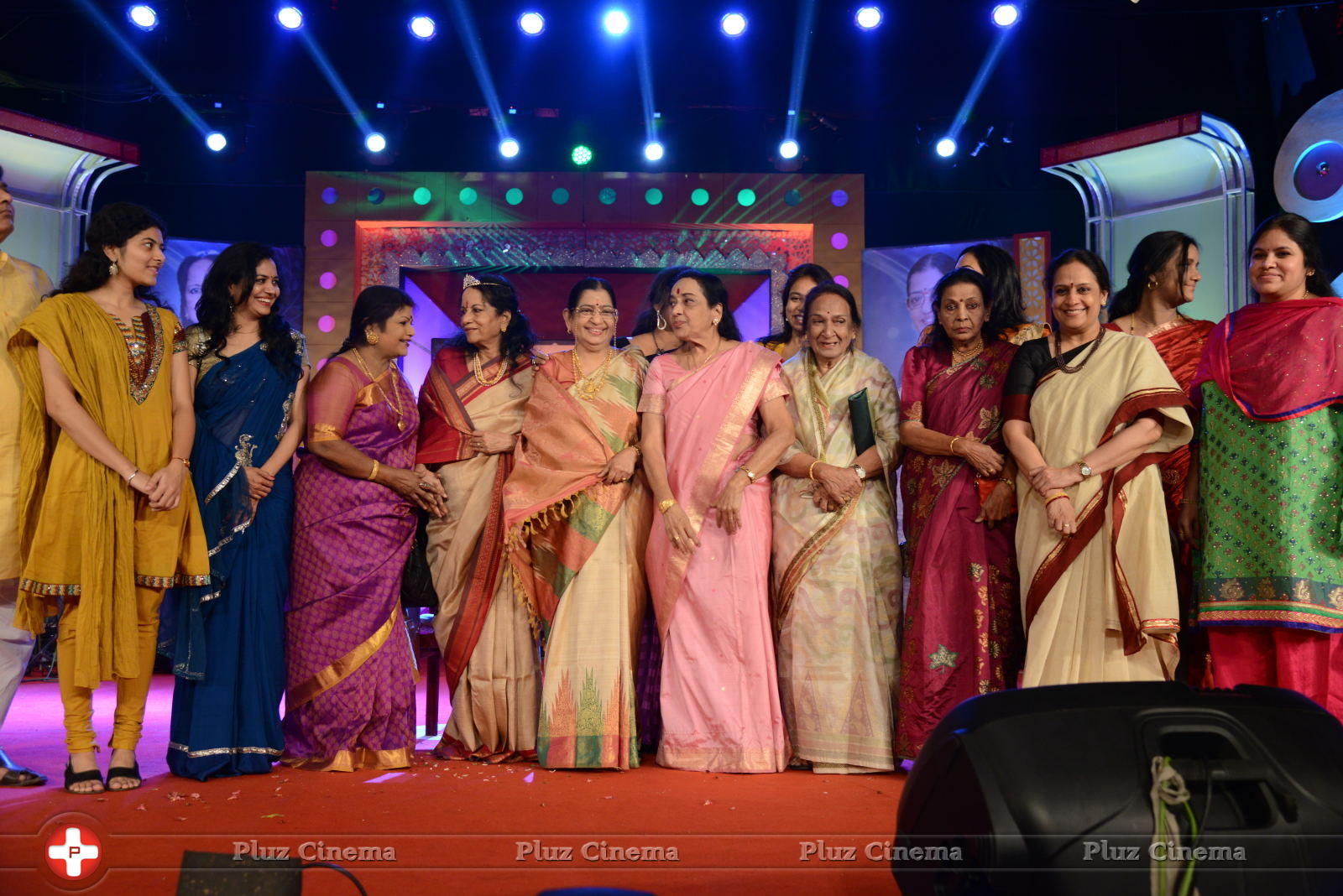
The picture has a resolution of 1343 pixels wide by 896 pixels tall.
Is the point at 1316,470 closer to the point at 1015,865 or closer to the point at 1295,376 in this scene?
the point at 1295,376

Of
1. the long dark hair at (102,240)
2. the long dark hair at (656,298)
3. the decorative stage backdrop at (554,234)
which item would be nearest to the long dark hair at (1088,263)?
the long dark hair at (656,298)

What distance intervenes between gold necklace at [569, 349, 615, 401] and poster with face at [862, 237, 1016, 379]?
4806 millimetres

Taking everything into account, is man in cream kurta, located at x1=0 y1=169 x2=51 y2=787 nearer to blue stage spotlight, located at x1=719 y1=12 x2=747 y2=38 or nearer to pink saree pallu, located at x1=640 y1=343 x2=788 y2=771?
pink saree pallu, located at x1=640 y1=343 x2=788 y2=771

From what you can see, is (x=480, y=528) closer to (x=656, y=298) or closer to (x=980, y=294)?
(x=656, y=298)

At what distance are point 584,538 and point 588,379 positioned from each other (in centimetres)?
59

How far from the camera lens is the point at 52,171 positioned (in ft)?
26.2

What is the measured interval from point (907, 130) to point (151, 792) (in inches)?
276

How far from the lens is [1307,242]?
3.38 metres

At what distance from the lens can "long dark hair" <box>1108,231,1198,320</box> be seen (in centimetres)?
371

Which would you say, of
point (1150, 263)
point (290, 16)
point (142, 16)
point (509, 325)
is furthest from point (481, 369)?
point (142, 16)

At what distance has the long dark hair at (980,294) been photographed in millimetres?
3889

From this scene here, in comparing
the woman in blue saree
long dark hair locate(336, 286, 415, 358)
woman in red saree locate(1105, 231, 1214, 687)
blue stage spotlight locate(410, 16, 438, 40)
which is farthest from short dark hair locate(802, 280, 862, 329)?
blue stage spotlight locate(410, 16, 438, 40)

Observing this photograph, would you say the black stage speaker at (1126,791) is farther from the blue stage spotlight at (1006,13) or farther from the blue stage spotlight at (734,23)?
the blue stage spotlight at (734,23)

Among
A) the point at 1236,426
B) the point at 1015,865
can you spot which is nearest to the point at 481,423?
the point at 1236,426
